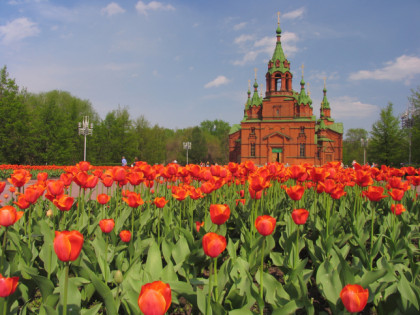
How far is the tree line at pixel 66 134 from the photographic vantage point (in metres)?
26.0

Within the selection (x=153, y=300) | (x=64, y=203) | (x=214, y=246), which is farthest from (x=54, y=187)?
(x=153, y=300)

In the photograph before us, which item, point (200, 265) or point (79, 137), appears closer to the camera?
point (200, 265)

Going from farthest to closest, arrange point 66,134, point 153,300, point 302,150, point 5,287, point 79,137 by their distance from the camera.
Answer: point 302,150 → point 79,137 → point 66,134 → point 5,287 → point 153,300

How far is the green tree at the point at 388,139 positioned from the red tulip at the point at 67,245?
34.7 m

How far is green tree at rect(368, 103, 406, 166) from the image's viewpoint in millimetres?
30578

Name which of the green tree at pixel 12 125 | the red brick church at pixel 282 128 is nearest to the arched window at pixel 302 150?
the red brick church at pixel 282 128

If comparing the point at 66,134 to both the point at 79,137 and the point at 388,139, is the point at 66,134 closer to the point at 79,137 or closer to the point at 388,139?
the point at 79,137

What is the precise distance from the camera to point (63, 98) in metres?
45.3

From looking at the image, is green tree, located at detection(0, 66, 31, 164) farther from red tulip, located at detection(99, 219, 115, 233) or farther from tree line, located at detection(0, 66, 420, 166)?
red tulip, located at detection(99, 219, 115, 233)

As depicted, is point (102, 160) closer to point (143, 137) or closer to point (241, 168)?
point (143, 137)

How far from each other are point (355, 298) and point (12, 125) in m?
30.1

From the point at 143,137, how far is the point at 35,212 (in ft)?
141

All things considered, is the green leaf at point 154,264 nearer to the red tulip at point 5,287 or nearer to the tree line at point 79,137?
the red tulip at point 5,287

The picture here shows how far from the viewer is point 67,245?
1.15 m
